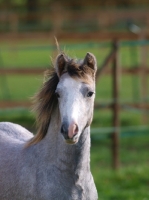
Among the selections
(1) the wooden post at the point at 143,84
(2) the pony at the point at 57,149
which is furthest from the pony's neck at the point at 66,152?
(1) the wooden post at the point at 143,84

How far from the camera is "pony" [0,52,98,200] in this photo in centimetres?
460

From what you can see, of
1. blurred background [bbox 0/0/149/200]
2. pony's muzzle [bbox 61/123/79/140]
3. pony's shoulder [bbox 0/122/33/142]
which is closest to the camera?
pony's muzzle [bbox 61/123/79/140]

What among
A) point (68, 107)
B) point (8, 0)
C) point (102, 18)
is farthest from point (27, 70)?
point (8, 0)

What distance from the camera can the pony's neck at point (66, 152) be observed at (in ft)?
15.7

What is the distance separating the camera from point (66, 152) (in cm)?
477

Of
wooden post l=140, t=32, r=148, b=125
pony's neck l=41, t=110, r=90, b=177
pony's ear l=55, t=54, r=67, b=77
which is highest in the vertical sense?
wooden post l=140, t=32, r=148, b=125

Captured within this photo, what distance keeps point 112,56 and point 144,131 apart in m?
1.21

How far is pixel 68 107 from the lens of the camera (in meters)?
4.42

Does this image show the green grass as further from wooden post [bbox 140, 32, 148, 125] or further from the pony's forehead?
the pony's forehead

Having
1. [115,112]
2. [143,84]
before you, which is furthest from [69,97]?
[143,84]

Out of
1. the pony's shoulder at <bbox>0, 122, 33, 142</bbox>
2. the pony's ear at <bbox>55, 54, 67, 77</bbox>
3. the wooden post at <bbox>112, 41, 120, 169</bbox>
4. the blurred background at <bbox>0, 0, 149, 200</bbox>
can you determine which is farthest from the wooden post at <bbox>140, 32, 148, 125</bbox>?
A: the pony's ear at <bbox>55, 54, 67, 77</bbox>

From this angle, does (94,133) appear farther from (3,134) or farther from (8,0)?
(8,0)

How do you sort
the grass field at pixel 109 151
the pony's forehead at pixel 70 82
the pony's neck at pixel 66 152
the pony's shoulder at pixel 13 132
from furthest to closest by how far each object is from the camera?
the grass field at pixel 109 151 → the pony's shoulder at pixel 13 132 → the pony's neck at pixel 66 152 → the pony's forehead at pixel 70 82

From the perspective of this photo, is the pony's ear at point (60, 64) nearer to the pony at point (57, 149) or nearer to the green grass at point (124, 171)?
the pony at point (57, 149)
